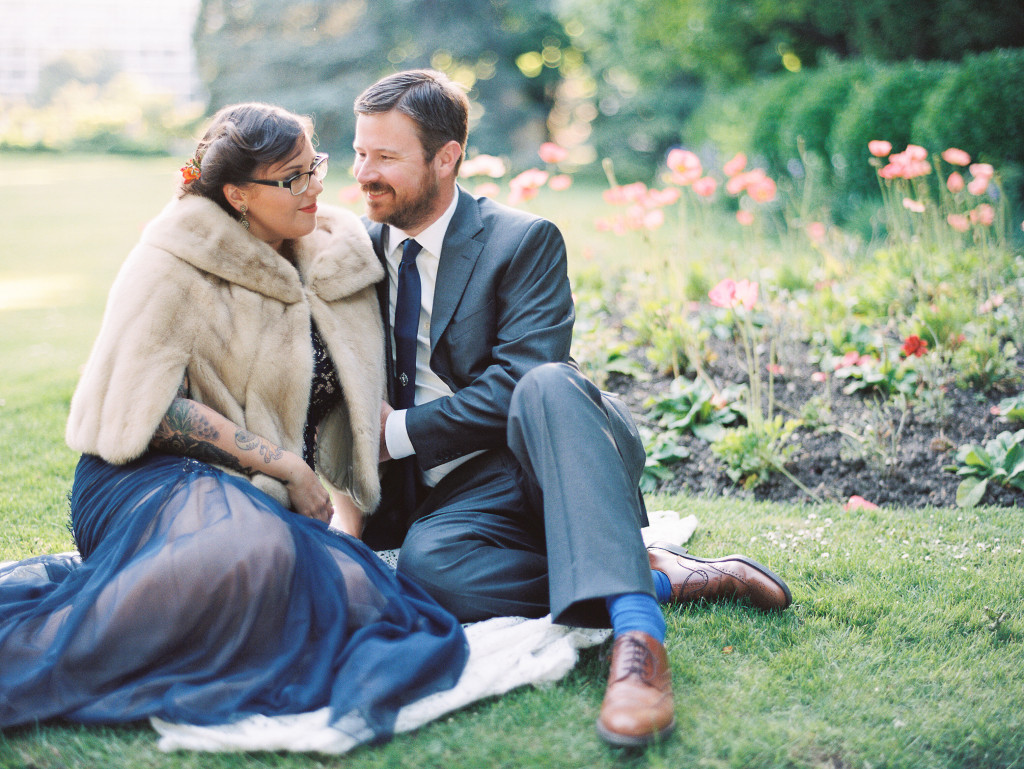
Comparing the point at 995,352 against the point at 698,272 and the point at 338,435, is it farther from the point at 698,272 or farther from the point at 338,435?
the point at 338,435

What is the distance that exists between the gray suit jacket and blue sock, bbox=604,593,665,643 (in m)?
0.73

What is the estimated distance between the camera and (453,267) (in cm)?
285

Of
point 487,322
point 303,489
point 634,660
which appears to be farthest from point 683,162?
point 634,660

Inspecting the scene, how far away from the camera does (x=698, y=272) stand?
5832mm

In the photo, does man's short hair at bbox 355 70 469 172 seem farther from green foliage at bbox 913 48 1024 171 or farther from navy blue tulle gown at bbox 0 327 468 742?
green foliage at bbox 913 48 1024 171

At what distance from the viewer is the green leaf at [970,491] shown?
348 centimetres

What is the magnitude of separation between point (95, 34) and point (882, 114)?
62117mm

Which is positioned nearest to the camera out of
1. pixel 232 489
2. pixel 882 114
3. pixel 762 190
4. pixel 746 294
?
pixel 232 489

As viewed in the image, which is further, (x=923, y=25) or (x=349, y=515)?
(x=923, y=25)

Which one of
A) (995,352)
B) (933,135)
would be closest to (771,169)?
(933,135)

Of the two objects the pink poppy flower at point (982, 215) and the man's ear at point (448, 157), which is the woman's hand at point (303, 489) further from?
the pink poppy flower at point (982, 215)

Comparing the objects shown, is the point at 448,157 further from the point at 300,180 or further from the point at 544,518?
the point at 544,518

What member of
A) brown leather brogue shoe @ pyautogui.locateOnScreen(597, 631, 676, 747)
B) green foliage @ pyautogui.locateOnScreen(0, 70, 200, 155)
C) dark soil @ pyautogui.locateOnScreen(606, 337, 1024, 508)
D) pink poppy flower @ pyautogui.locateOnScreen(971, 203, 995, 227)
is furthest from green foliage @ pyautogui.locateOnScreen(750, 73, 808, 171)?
green foliage @ pyautogui.locateOnScreen(0, 70, 200, 155)

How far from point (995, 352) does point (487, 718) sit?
3304 millimetres
